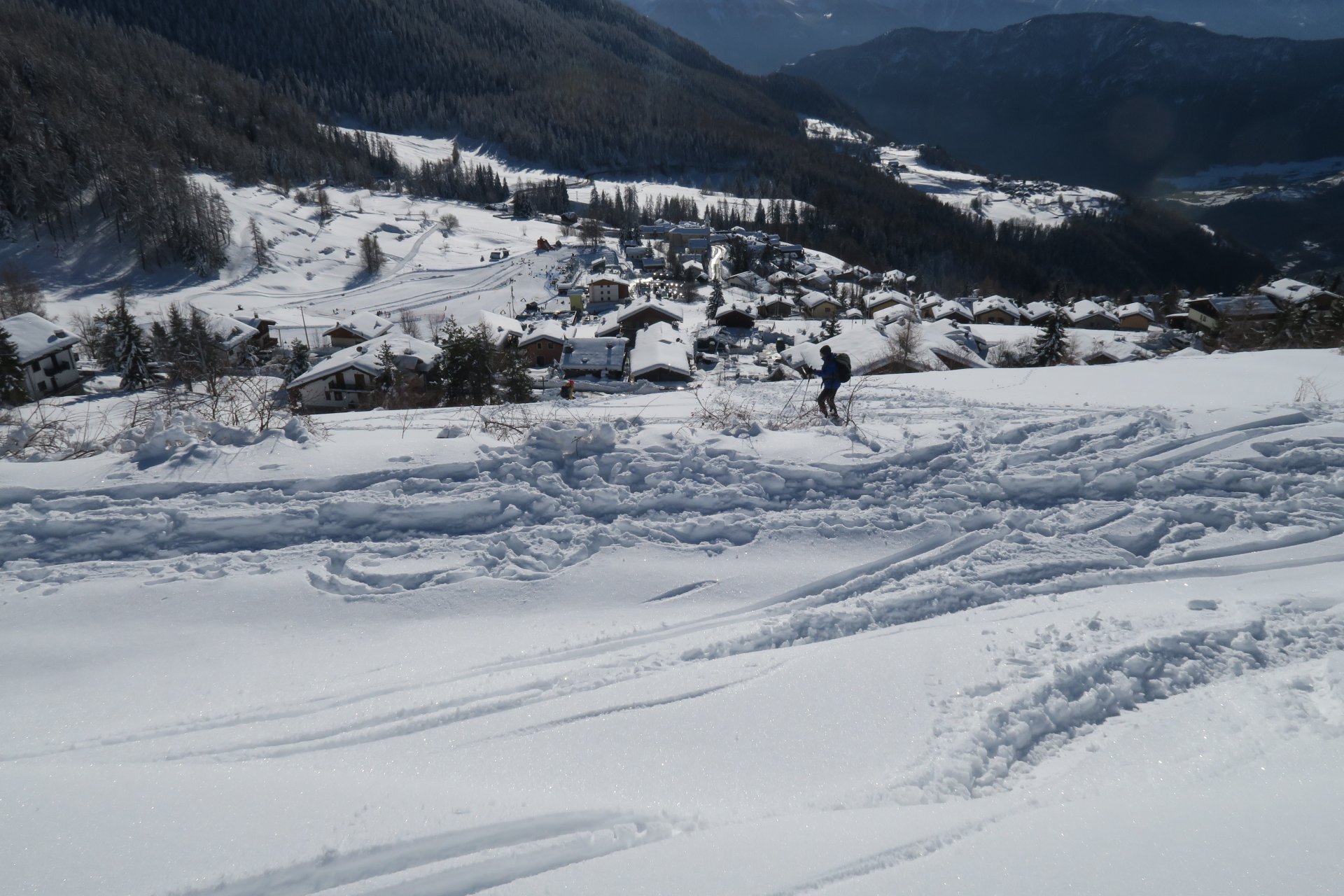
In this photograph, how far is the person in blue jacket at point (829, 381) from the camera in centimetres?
723

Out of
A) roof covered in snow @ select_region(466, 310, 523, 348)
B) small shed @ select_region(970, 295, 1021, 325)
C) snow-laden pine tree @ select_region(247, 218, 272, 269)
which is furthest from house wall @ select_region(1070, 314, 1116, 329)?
snow-laden pine tree @ select_region(247, 218, 272, 269)

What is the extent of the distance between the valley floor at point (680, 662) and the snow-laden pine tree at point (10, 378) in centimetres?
1858

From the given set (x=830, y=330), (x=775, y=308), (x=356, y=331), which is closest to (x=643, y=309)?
(x=830, y=330)

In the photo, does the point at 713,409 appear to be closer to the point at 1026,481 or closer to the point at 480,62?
the point at 1026,481

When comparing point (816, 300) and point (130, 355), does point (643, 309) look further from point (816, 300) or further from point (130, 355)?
point (130, 355)

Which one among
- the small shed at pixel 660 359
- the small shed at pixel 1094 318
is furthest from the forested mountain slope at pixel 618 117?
the small shed at pixel 660 359

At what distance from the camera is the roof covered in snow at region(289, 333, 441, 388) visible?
2308cm

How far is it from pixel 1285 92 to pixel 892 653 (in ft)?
952

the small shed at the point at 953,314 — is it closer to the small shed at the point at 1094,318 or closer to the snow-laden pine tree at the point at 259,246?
the small shed at the point at 1094,318

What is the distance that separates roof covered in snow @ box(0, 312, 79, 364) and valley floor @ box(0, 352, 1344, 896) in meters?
27.2

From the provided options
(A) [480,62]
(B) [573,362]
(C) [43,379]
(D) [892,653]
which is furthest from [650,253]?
(A) [480,62]

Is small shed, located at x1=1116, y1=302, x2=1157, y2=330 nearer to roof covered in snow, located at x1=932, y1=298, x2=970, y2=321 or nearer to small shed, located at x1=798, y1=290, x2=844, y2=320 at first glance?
roof covered in snow, located at x1=932, y1=298, x2=970, y2=321

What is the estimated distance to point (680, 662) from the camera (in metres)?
3.63

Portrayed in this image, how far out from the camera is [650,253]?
245 feet
